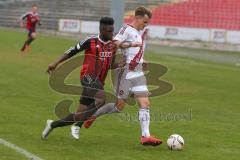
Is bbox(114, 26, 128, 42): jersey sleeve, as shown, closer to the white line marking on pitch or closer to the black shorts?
the black shorts

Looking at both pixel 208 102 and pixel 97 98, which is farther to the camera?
pixel 208 102

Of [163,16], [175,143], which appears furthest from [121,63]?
[163,16]

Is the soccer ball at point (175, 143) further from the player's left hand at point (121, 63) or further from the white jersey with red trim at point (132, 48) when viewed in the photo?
the player's left hand at point (121, 63)

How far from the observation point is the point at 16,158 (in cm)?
789

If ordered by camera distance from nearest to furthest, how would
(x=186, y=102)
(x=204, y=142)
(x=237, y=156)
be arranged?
(x=237, y=156), (x=204, y=142), (x=186, y=102)

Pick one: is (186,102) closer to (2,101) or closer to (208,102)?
(208,102)

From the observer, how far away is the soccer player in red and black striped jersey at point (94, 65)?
9094 mm

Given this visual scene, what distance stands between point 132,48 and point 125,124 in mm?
2355

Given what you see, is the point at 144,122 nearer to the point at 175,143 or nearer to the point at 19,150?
the point at 175,143

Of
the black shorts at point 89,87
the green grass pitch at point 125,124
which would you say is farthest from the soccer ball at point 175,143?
the black shorts at point 89,87

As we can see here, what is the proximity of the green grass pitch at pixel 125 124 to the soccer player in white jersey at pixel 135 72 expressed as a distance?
0.41 m

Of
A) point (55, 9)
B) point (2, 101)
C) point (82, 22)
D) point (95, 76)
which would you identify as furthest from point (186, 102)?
point (55, 9)

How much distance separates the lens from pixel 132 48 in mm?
9492

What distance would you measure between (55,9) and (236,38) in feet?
58.3
